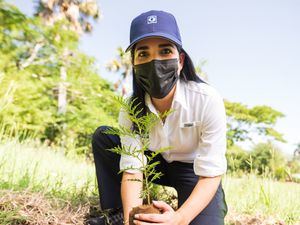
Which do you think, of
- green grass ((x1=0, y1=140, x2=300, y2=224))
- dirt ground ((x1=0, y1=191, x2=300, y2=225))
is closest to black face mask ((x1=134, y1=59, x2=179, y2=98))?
dirt ground ((x1=0, y1=191, x2=300, y2=225))

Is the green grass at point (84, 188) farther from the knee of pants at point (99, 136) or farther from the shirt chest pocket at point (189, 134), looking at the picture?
the shirt chest pocket at point (189, 134)

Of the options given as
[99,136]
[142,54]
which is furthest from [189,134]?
[99,136]

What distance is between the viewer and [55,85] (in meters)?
12.9

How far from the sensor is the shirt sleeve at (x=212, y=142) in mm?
1826

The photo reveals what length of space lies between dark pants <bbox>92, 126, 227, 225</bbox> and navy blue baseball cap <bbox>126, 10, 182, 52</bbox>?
0.85 meters

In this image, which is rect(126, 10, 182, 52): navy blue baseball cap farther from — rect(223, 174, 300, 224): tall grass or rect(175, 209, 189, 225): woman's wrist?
rect(223, 174, 300, 224): tall grass

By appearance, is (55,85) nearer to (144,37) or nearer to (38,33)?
(38,33)

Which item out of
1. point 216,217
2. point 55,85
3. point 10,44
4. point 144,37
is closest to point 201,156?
point 216,217

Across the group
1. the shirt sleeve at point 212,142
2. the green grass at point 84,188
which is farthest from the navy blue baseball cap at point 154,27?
the green grass at point 84,188

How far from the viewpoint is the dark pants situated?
2.33 meters

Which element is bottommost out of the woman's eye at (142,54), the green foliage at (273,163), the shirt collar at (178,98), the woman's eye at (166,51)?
the green foliage at (273,163)

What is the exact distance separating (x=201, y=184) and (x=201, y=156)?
17cm

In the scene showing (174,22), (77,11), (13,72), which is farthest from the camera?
(77,11)

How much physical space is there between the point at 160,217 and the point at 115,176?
117 centimetres
